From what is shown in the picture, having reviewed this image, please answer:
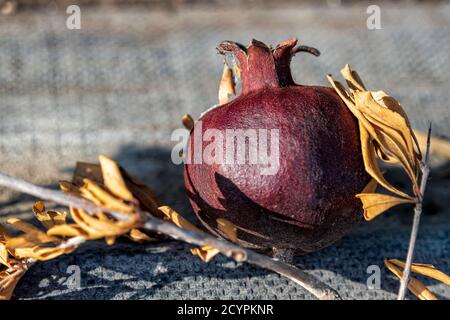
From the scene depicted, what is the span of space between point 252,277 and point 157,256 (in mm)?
149

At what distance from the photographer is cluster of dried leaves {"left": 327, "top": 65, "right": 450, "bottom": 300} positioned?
80 cm

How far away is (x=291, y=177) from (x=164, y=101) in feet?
2.15

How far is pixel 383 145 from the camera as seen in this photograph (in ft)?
2.74

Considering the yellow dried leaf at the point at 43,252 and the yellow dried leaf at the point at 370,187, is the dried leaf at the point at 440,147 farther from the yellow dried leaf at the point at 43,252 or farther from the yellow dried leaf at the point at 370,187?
the yellow dried leaf at the point at 43,252

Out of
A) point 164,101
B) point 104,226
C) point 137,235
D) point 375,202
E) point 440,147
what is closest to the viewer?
point 104,226

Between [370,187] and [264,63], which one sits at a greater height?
[264,63]

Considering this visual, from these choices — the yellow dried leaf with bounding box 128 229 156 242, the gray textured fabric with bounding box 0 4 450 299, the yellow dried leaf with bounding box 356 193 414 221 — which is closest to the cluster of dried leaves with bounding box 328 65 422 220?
the yellow dried leaf with bounding box 356 193 414 221

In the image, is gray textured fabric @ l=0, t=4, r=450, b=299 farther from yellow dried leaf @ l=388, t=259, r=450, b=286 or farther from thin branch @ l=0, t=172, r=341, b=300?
thin branch @ l=0, t=172, r=341, b=300

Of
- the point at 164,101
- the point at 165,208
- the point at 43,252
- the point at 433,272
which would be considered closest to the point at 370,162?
the point at 433,272

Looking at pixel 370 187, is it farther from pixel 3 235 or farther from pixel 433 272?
pixel 3 235

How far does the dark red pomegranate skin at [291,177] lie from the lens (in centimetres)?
81

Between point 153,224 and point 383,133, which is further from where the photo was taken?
point 383,133

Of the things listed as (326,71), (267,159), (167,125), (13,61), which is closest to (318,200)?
(267,159)
